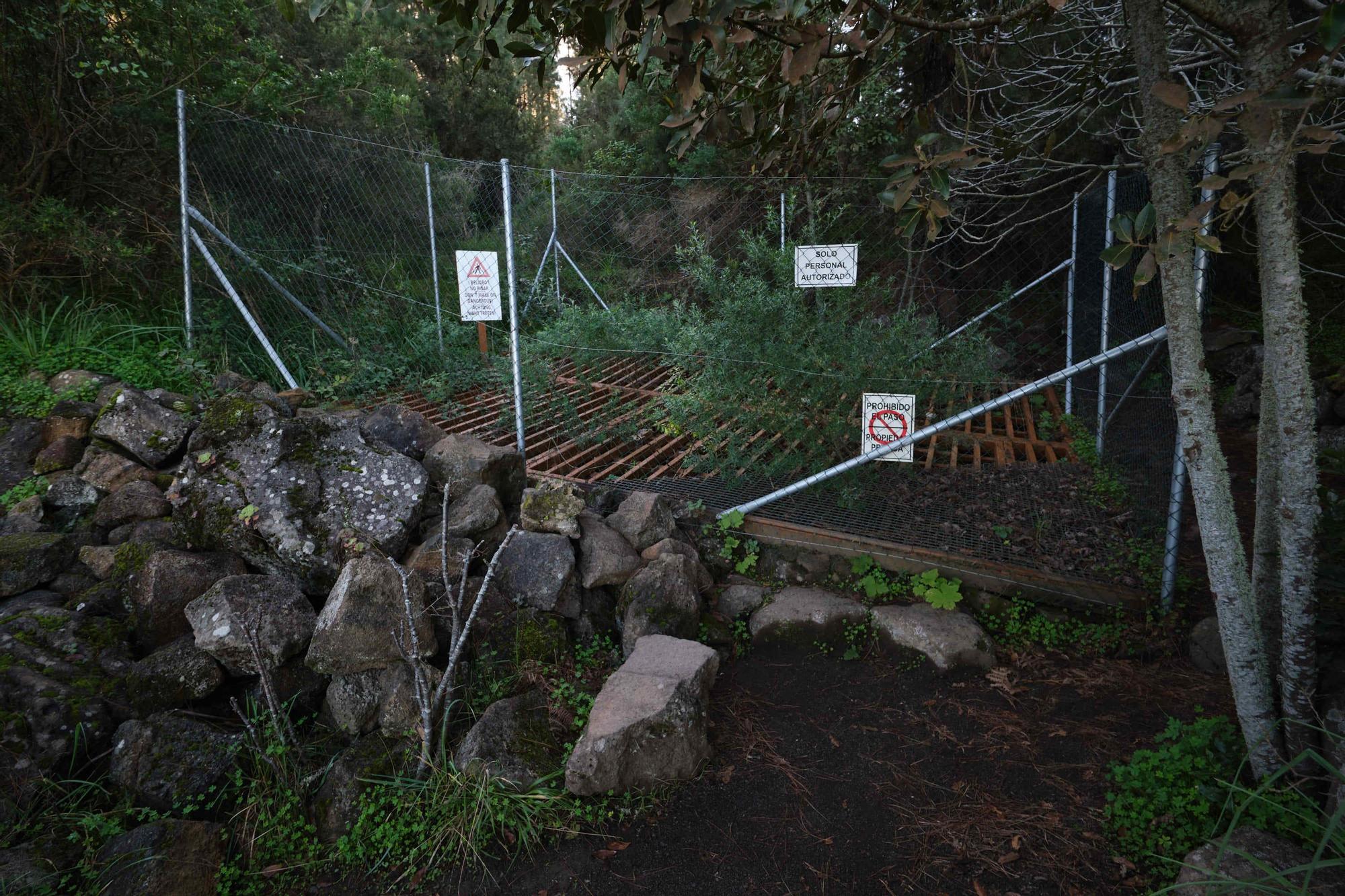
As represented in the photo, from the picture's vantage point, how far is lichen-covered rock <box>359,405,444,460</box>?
450cm

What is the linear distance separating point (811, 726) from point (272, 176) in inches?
226

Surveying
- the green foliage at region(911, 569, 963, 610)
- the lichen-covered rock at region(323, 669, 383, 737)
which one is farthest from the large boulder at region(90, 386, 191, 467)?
the green foliage at region(911, 569, 963, 610)

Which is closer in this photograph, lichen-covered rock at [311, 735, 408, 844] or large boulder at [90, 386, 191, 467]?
lichen-covered rock at [311, 735, 408, 844]

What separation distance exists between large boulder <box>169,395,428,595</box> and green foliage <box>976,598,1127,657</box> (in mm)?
3033

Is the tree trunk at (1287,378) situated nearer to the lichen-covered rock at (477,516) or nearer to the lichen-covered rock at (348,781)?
the lichen-covered rock at (348,781)

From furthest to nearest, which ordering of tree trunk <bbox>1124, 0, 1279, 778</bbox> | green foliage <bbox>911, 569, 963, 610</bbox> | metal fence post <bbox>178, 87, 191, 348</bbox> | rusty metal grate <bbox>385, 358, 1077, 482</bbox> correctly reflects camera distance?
metal fence post <bbox>178, 87, 191, 348</bbox> < rusty metal grate <bbox>385, 358, 1077, 482</bbox> < green foliage <bbox>911, 569, 963, 610</bbox> < tree trunk <bbox>1124, 0, 1279, 778</bbox>

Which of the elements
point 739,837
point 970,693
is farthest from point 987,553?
point 739,837

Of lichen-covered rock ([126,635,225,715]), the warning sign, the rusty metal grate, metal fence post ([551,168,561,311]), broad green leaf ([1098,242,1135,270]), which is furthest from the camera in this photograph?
metal fence post ([551,168,561,311])

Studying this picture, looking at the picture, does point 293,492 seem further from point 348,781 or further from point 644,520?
point 644,520

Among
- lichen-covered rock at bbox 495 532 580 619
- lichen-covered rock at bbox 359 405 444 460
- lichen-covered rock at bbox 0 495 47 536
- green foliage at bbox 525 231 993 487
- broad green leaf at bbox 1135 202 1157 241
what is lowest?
lichen-covered rock at bbox 495 532 580 619

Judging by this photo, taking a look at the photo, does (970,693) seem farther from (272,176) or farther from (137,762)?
(272,176)

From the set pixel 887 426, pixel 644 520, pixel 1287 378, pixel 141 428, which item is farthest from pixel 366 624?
pixel 1287 378

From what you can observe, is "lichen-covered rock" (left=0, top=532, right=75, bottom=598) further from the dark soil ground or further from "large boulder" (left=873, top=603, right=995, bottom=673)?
"large boulder" (left=873, top=603, right=995, bottom=673)

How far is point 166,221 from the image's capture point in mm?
5996
